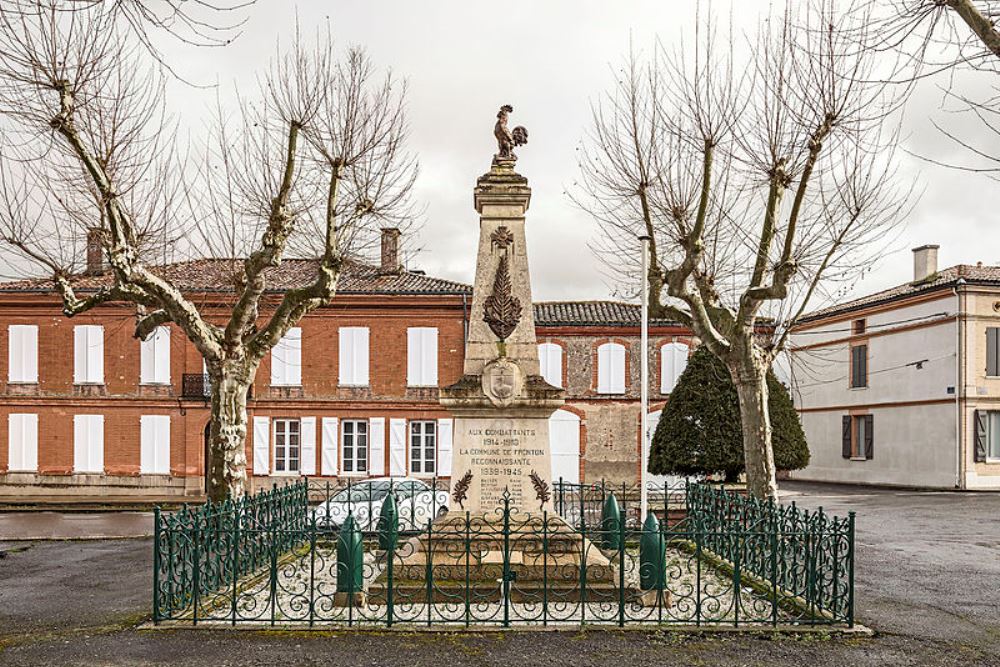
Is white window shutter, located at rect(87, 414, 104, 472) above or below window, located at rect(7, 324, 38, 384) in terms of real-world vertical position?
below

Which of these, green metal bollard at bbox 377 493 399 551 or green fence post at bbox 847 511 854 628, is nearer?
green fence post at bbox 847 511 854 628

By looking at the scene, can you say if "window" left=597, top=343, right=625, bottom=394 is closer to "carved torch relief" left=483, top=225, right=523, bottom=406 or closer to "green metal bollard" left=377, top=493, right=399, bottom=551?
"green metal bollard" left=377, top=493, right=399, bottom=551

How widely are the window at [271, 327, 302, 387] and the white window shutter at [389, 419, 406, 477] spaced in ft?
11.3

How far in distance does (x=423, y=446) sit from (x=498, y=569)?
1956 cm

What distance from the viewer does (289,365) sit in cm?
2972

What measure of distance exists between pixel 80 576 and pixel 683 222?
1060 cm

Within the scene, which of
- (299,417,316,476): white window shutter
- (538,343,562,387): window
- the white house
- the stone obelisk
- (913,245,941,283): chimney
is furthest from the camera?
(913,245,941,283): chimney

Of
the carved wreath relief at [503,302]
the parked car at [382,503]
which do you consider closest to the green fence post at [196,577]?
the carved wreath relief at [503,302]

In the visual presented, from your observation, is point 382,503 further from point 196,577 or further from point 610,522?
point 196,577

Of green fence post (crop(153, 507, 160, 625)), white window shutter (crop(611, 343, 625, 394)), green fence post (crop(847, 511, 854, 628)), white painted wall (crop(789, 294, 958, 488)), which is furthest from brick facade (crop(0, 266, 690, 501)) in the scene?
green fence post (crop(847, 511, 854, 628))

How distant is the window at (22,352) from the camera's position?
29.8 metres

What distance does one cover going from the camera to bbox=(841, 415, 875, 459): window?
3472cm

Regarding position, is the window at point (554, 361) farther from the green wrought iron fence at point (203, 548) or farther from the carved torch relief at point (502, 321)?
the carved torch relief at point (502, 321)

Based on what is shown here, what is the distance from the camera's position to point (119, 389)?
2952cm
